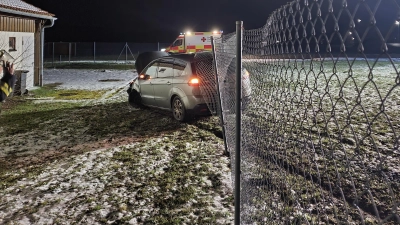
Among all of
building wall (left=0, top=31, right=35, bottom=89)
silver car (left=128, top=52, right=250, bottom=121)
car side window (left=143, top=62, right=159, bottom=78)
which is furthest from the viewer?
building wall (left=0, top=31, right=35, bottom=89)

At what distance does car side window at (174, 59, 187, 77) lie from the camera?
9.18 metres

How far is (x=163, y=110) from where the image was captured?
10430 mm

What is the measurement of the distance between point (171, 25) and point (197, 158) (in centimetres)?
5375

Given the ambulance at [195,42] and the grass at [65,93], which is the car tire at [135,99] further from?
the ambulance at [195,42]

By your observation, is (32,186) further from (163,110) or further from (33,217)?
(163,110)

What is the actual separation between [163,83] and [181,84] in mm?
854

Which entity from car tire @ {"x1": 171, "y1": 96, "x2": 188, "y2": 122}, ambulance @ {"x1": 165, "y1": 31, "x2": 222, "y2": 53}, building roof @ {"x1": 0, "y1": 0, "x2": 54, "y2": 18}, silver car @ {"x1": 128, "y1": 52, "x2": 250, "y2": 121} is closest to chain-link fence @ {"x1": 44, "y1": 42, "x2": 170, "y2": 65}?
ambulance @ {"x1": 165, "y1": 31, "x2": 222, "y2": 53}

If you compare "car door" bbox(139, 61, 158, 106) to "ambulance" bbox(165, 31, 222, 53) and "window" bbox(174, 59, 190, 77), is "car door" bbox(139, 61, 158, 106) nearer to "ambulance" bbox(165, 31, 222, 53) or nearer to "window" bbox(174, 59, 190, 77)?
"window" bbox(174, 59, 190, 77)

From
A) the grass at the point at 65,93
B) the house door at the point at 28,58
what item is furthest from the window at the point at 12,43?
the grass at the point at 65,93

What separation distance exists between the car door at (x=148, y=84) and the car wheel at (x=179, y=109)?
1142 mm

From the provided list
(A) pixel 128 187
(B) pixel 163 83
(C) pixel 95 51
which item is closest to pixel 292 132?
(A) pixel 128 187

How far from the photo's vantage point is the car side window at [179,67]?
918cm

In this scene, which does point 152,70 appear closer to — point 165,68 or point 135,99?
point 165,68

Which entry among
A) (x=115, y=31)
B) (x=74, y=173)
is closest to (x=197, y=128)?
(x=74, y=173)
